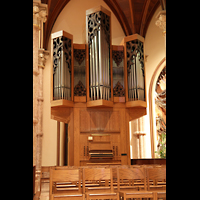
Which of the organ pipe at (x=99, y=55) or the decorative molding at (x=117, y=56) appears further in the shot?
the decorative molding at (x=117, y=56)

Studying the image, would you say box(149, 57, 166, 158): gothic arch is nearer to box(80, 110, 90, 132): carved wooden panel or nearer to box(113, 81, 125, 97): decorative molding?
box(113, 81, 125, 97): decorative molding

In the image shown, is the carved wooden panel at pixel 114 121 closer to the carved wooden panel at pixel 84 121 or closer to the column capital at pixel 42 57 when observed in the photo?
the carved wooden panel at pixel 84 121

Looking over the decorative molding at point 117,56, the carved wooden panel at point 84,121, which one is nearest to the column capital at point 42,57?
the decorative molding at point 117,56

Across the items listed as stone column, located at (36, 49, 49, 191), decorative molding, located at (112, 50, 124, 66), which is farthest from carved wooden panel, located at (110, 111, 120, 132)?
stone column, located at (36, 49, 49, 191)

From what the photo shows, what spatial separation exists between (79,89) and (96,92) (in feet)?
2.08

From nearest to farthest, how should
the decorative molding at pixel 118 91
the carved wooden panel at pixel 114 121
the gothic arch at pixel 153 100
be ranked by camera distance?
1. the carved wooden panel at pixel 114 121
2. the decorative molding at pixel 118 91
3. the gothic arch at pixel 153 100

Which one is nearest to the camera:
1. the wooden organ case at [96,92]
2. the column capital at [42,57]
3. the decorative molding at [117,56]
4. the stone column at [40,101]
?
the wooden organ case at [96,92]

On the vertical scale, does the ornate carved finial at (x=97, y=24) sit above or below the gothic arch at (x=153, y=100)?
above

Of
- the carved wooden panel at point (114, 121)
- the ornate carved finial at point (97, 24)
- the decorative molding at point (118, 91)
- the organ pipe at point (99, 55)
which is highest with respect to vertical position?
the ornate carved finial at point (97, 24)

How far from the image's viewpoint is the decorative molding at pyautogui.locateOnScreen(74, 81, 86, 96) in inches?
350

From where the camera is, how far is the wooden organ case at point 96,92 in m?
8.59

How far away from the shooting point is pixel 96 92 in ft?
28.2
